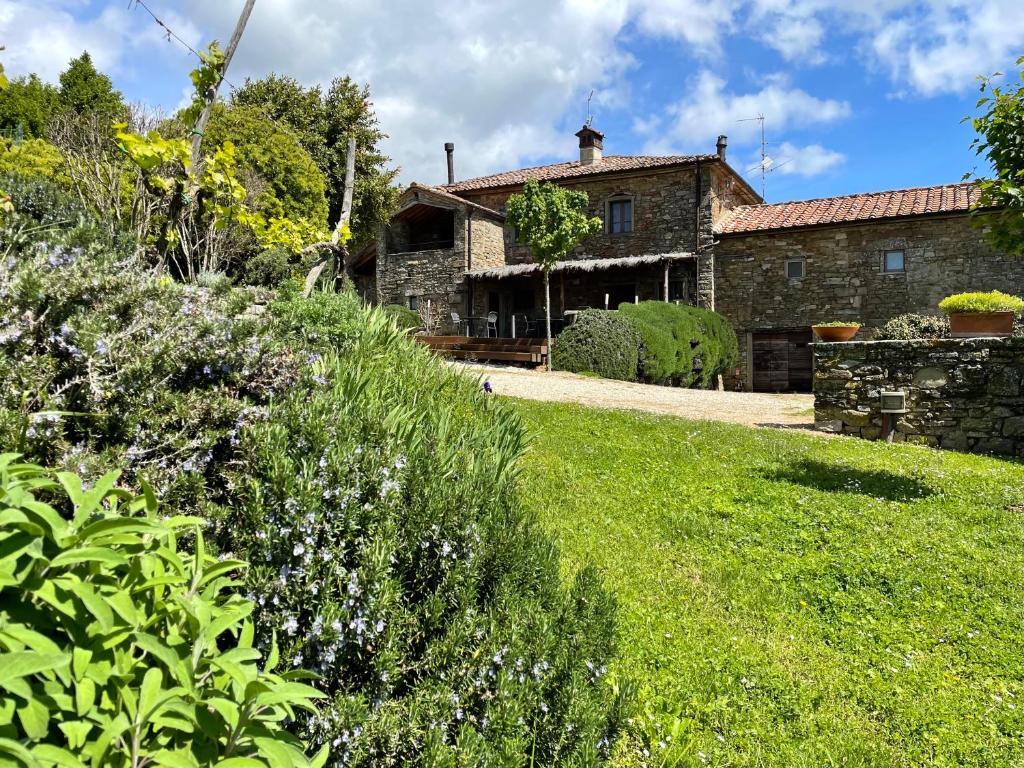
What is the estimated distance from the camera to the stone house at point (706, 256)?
64.5 feet

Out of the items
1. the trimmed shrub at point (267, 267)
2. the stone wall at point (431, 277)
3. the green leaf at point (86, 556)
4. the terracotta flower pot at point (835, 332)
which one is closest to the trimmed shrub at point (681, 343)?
the terracotta flower pot at point (835, 332)

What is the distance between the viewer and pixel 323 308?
11.7 feet

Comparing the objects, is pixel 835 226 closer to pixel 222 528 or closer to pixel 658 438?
pixel 658 438

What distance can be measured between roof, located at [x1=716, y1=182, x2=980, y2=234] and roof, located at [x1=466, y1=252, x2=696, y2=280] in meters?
2.03

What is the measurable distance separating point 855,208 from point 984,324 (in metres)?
12.9

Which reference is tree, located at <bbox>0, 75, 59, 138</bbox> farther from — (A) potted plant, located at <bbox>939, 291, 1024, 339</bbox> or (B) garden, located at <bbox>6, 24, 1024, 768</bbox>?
(A) potted plant, located at <bbox>939, 291, 1024, 339</bbox>

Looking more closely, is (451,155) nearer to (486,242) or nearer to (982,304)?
(486,242)

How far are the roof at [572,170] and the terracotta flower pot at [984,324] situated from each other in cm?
1338

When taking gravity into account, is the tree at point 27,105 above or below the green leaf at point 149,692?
above

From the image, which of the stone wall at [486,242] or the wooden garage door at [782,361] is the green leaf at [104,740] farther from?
the stone wall at [486,242]

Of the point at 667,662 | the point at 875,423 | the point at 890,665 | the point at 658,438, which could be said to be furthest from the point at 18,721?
the point at 875,423

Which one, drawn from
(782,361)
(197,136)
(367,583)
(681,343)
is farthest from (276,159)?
(367,583)

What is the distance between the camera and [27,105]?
23094 mm

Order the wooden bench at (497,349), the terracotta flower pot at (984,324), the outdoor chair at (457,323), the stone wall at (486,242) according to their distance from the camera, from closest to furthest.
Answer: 1. the terracotta flower pot at (984,324)
2. the wooden bench at (497,349)
3. the outdoor chair at (457,323)
4. the stone wall at (486,242)
